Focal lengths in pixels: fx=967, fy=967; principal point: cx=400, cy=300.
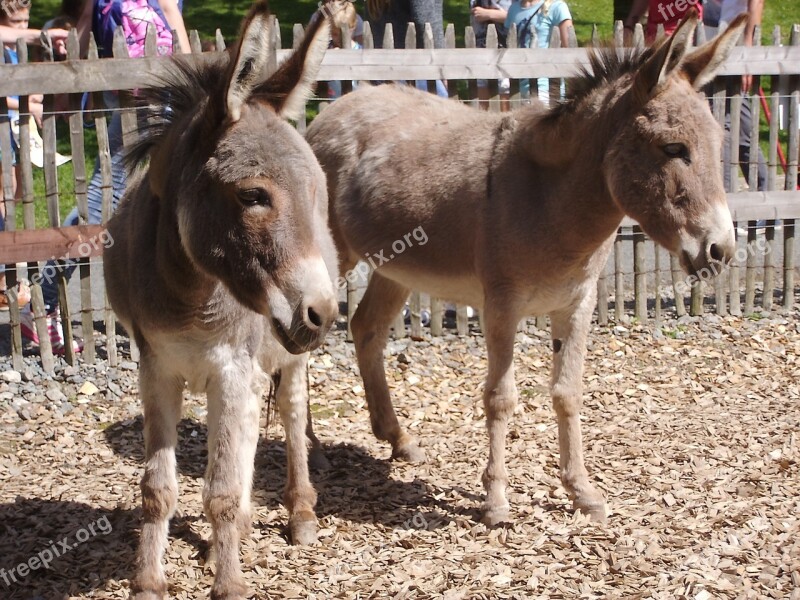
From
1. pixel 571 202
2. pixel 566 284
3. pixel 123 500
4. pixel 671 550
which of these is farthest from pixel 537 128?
pixel 123 500

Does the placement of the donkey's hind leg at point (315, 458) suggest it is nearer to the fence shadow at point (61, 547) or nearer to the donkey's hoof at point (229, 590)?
the fence shadow at point (61, 547)

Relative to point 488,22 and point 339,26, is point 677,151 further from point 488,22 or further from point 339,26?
point 488,22

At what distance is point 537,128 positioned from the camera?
15.0ft

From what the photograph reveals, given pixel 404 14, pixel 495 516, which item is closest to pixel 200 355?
pixel 495 516

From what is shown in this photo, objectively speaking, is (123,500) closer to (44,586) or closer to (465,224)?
(44,586)

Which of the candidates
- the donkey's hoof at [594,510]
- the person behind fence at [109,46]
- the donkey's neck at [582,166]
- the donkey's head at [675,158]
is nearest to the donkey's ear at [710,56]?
the donkey's head at [675,158]

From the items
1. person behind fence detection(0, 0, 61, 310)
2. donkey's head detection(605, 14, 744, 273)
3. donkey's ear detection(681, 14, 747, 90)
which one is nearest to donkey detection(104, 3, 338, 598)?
donkey's head detection(605, 14, 744, 273)

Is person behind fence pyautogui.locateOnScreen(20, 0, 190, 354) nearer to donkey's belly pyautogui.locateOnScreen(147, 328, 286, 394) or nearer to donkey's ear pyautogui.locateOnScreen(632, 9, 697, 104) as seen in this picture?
donkey's belly pyautogui.locateOnScreen(147, 328, 286, 394)

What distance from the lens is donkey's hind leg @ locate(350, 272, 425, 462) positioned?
5449mm

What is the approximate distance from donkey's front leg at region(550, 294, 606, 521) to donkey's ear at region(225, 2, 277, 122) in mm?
2092

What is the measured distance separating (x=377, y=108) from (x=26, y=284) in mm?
2784

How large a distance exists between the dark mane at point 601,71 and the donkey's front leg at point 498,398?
3.29 feet

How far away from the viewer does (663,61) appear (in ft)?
12.9

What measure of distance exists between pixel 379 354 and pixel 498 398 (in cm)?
129
